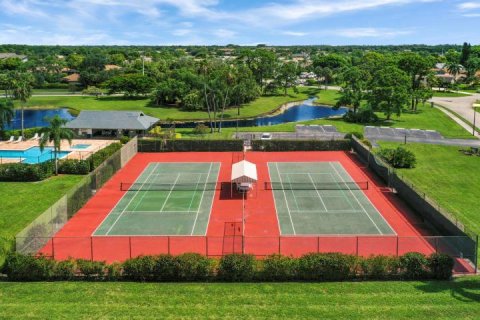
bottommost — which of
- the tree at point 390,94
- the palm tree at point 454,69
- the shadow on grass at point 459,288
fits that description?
the shadow on grass at point 459,288

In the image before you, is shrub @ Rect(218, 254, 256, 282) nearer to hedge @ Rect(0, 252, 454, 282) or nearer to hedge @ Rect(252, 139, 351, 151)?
hedge @ Rect(0, 252, 454, 282)

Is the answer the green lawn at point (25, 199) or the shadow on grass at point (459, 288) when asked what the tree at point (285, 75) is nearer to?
the green lawn at point (25, 199)

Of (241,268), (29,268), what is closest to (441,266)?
(241,268)

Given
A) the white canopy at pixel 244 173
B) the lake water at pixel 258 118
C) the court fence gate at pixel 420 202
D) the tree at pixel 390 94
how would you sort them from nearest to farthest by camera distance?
the court fence gate at pixel 420 202 → the white canopy at pixel 244 173 → the tree at pixel 390 94 → the lake water at pixel 258 118

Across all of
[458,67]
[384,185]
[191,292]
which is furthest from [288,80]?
[191,292]

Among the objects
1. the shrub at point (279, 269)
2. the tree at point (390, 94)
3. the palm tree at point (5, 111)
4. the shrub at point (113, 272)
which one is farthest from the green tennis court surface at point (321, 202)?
the palm tree at point (5, 111)

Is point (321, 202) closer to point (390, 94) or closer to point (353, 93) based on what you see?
point (390, 94)
